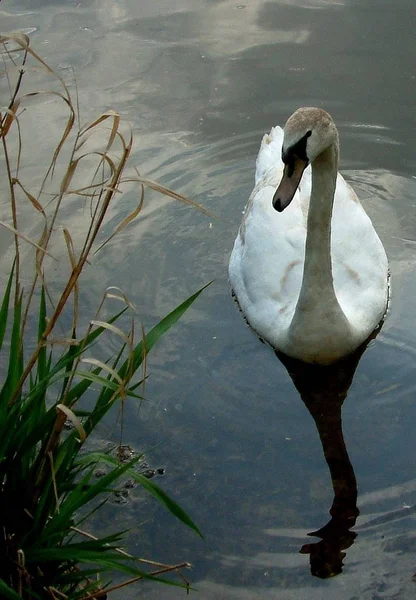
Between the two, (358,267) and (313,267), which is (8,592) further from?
(358,267)

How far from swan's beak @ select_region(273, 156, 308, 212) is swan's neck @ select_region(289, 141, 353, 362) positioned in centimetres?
31

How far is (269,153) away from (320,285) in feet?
5.54

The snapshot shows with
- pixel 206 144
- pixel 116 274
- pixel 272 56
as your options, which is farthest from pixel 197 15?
pixel 116 274

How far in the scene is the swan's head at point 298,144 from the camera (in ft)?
14.8

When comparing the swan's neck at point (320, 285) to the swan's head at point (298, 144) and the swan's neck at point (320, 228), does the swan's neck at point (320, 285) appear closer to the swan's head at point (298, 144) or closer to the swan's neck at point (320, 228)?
the swan's neck at point (320, 228)

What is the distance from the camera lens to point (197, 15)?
9.20m

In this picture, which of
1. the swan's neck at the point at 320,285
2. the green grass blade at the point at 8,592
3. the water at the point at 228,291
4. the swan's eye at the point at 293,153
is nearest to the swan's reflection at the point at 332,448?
the water at the point at 228,291

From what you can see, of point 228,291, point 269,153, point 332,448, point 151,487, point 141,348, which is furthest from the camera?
point 269,153

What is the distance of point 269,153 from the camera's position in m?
6.51

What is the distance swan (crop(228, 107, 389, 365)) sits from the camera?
16.4 ft

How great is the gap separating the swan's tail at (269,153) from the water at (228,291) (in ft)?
1.02

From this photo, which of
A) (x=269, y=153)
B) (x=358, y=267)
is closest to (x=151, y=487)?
(x=358, y=267)

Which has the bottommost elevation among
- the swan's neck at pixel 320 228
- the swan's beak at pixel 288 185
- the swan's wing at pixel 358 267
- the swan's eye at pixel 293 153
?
the swan's wing at pixel 358 267

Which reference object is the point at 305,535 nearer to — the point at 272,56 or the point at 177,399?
the point at 177,399
